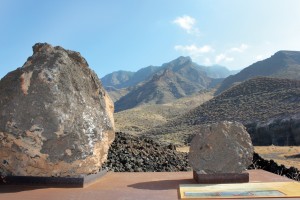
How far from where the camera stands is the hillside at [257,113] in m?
42.7

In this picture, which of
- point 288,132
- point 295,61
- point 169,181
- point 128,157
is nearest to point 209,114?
point 288,132

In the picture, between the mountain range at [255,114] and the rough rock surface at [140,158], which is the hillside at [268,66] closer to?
the mountain range at [255,114]

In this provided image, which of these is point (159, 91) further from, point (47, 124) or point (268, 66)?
point (47, 124)

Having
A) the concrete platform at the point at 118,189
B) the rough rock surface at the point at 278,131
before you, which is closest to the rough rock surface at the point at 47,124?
the concrete platform at the point at 118,189

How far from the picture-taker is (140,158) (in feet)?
43.1

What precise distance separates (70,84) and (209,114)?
53.3 m

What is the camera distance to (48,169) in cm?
688

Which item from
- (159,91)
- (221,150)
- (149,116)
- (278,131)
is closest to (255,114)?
(278,131)

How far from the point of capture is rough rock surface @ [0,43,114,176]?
6.68 m

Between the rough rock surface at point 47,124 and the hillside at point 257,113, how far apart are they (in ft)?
118

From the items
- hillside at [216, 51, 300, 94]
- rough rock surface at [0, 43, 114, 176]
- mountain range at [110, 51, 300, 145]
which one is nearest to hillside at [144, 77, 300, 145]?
mountain range at [110, 51, 300, 145]

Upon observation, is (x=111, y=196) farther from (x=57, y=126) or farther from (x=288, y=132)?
(x=288, y=132)

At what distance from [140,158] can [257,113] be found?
3984 centimetres

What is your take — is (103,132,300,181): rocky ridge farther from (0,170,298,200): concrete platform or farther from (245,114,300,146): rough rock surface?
(245,114,300,146): rough rock surface
